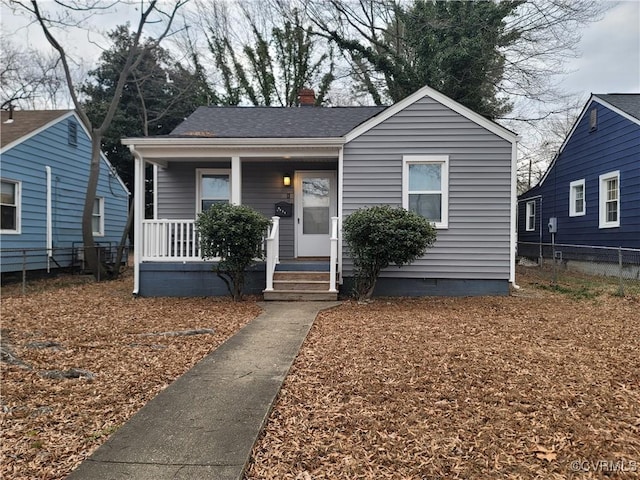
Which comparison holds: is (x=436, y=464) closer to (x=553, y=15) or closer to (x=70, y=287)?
(x=70, y=287)

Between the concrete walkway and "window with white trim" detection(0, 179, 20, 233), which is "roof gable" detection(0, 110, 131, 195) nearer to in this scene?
"window with white trim" detection(0, 179, 20, 233)

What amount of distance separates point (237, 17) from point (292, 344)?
23137 mm

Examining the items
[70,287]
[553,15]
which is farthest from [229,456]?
[553,15]

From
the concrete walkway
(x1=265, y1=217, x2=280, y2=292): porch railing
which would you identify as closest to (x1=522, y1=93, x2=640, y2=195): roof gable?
(x1=265, y1=217, x2=280, y2=292): porch railing

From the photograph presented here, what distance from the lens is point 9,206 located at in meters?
10.7

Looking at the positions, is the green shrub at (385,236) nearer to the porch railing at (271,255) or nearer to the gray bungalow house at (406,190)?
the gray bungalow house at (406,190)

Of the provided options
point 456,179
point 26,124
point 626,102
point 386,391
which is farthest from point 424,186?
point 26,124

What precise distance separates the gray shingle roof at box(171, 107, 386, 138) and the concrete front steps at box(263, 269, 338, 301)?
2.88 metres

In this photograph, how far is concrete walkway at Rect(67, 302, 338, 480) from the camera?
222 centimetres

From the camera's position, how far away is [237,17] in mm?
22812

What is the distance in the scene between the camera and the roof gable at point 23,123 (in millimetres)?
10805

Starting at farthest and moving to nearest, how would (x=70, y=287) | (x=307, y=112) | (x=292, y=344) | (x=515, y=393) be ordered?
(x=307, y=112)
(x=70, y=287)
(x=292, y=344)
(x=515, y=393)

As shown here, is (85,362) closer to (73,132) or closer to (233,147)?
(233,147)

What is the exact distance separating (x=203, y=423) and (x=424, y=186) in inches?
263
